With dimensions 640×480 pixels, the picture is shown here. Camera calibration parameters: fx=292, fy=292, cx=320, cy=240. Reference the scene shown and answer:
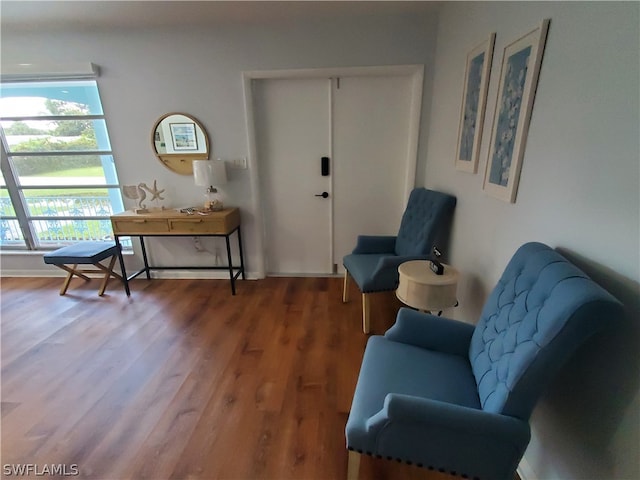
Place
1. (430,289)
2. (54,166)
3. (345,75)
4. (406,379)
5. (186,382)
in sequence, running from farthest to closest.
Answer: (54,166)
(345,75)
(186,382)
(430,289)
(406,379)

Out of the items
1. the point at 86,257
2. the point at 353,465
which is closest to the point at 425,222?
the point at 353,465

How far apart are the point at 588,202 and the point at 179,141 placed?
3.13 meters

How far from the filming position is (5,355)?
2.10 metres

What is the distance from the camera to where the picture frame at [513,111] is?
126 centimetres

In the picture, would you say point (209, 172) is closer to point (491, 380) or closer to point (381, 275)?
point (381, 275)

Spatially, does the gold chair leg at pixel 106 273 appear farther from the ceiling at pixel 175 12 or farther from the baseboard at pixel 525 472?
the baseboard at pixel 525 472

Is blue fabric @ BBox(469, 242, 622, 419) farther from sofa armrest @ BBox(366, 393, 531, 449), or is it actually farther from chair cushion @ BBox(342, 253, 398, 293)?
chair cushion @ BBox(342, 253, 398, 293)

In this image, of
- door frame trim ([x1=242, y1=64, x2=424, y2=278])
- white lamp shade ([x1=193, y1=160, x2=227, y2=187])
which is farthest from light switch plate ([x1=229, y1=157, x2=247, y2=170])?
white lamp shade ([x1=193, y1=160, x2=227, y2=187])

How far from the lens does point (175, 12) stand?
2371 millimetres

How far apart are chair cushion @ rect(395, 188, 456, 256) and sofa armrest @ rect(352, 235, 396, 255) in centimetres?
7

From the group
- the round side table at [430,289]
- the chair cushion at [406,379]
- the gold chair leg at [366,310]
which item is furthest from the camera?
the gold chair leg at [366,310]

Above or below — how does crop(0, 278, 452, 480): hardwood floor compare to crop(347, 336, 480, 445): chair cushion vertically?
below

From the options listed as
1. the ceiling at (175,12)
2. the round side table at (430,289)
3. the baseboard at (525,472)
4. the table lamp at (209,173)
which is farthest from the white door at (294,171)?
the baseboard at (525,472)

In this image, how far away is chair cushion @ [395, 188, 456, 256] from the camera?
7.15 feet
